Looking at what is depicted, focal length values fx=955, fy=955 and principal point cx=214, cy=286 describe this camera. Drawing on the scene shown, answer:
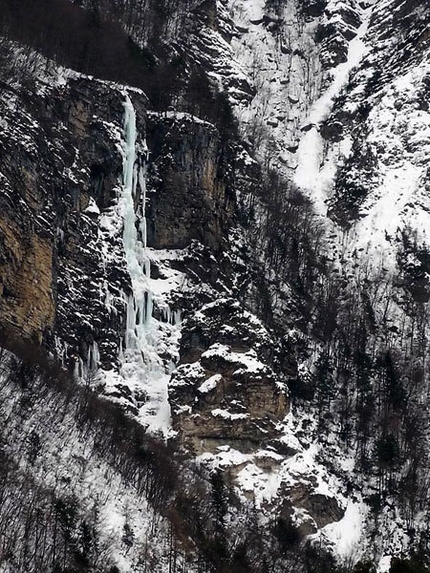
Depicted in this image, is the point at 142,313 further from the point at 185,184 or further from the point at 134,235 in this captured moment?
the point at 185,184

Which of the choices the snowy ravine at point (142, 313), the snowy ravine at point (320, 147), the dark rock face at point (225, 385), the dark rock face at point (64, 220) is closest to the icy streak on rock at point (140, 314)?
the snowy ravine at point (142, 313)

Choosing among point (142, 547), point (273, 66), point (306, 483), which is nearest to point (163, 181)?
point (306, 483)

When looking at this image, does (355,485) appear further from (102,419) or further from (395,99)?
(395,99)

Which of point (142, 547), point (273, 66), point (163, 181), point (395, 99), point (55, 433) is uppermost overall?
point (273, 66)

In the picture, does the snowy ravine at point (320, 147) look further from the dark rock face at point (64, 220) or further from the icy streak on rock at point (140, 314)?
the dark rock face at point (64, 220)

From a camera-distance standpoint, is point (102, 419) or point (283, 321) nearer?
point (102, 419)

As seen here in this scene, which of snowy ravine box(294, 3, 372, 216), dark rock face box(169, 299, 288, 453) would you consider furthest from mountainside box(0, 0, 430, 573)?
snowy ravine box(294, 3, 372, 216)

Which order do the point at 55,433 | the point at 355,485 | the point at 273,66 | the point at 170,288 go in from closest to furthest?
the point at 55,433 → the point at 355,485 → the point at 170,288 → the point at 273,66

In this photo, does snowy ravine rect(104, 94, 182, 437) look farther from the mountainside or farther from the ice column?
the mountainside
